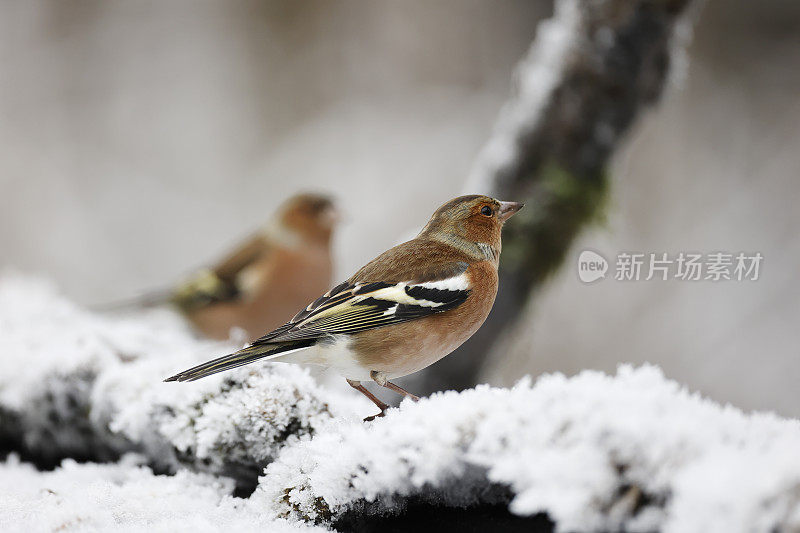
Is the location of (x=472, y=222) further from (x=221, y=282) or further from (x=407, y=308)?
(x=221, y=282)

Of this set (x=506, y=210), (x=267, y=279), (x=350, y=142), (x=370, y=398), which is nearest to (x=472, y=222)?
(x=506, y=210)

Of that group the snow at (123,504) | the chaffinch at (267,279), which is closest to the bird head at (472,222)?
the snow at (123,504)

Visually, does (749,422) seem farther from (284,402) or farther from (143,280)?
(143,280)

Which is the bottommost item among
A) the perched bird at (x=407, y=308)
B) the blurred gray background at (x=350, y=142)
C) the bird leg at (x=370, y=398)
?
the bird leg at (x=370, y=398)

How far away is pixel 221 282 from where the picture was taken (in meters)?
2.71

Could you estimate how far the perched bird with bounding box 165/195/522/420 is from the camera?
4.00ft

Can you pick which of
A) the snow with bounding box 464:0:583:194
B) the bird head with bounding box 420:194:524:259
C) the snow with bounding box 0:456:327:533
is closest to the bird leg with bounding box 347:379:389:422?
the snow with bounding box 0:456:327:533

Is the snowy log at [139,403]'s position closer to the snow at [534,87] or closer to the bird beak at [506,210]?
the bird beak at [506,210]

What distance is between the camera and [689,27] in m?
2.22

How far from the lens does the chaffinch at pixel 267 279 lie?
2.62m

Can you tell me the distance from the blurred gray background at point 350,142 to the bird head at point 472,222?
13.8 feet

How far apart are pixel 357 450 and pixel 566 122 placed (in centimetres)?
163

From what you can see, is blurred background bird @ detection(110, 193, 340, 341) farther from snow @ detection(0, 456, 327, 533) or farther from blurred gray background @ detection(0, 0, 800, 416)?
blurred gray background @ detection(0, 0, 800, 416)

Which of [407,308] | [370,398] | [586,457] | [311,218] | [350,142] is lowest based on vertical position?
[586,457]
